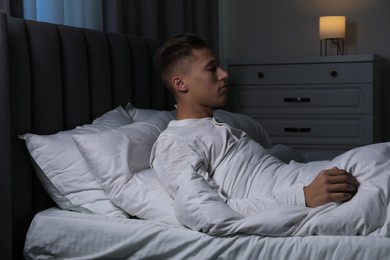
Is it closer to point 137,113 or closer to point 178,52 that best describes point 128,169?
point 178,52

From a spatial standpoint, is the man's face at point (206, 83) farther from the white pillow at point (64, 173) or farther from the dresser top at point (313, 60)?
the dresser top at point (313, 60)

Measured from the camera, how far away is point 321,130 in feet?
11.7

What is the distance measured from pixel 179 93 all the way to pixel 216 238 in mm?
546

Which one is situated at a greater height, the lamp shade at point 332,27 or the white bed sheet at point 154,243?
the lamp shade at point 332,27

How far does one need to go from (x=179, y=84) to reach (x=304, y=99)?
184 cm

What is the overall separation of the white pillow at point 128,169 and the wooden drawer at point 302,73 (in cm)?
178

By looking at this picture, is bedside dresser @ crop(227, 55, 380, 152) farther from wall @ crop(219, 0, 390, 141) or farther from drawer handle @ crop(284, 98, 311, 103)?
wall @ crop(219, 0, 390, 141)

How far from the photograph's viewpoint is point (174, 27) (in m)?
3.49

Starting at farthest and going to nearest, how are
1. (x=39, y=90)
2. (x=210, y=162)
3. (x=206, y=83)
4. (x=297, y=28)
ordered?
(x=297, y=28) → (x=39, y=90) → (x=206, y=83) → (x=210, y=162)

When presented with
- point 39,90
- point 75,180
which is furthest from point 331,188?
point 39,90

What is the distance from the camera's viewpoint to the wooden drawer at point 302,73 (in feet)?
11.4

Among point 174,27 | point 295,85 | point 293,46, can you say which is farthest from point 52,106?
point 293,46

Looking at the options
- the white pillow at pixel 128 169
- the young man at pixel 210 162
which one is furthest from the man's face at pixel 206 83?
the white pillow at pixel 128 169

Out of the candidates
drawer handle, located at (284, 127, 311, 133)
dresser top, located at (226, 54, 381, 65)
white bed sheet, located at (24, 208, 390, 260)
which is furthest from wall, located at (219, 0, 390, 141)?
white bed sheet, located at (24, 208, 390, 260)
